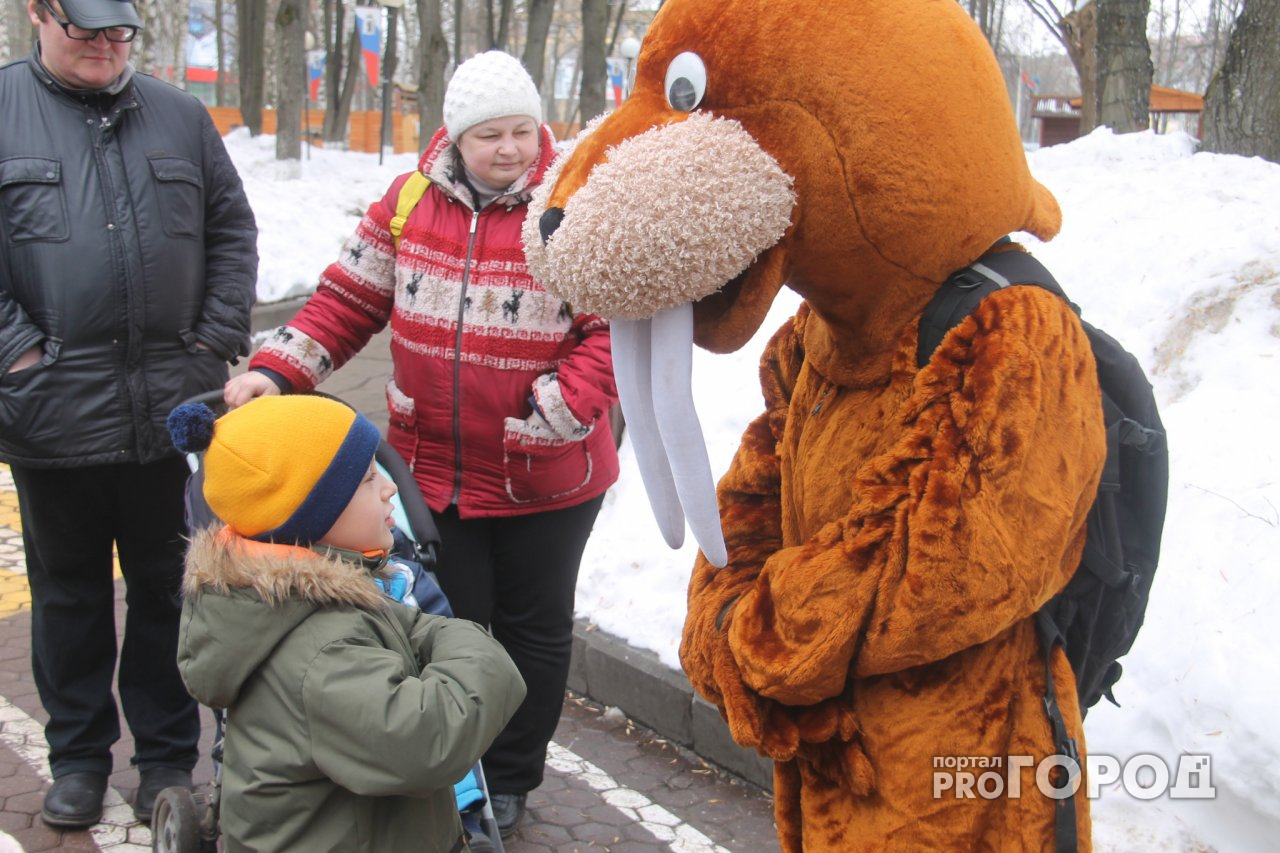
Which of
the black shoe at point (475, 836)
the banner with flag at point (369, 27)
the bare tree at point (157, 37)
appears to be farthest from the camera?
the banner with flag at point (369, 27)

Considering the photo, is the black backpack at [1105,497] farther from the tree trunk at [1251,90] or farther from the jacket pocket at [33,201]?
the tree trunk at [1251,90]

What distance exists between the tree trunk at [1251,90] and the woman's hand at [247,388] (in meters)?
6.09

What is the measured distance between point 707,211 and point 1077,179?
18.8 ft

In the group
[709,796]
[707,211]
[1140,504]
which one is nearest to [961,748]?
[1140,504]

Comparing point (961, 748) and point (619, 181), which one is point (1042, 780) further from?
point (619, 181)

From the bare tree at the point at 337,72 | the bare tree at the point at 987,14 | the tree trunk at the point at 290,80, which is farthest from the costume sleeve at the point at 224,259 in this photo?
the bare tree at the point at 337,72

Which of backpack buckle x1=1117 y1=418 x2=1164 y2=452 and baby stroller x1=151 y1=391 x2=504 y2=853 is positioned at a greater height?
backpack buckle x1=1117 y1=418 x2=1164 y2=452

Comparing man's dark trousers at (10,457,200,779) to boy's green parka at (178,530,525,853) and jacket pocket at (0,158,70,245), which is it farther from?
boy's green parka at (178,530,525,853)

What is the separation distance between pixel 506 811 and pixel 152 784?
1.11 meters

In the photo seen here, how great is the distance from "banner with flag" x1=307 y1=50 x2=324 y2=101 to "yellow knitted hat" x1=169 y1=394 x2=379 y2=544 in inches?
1442

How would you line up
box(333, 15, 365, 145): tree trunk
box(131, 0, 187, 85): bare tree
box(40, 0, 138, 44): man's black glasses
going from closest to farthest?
1. box(40, 0, 138, 44): man's black glasses
2. box(131, 0, 187, 85): bare tree
3. box(333, 15, 365, 145): tree trunk

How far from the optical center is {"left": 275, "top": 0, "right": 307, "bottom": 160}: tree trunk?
18750 millimetres

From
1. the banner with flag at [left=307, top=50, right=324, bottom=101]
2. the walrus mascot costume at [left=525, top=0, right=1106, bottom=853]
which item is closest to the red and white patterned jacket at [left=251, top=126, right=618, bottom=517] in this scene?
the walrus mascot costume at [left=525, top=0, right=1106, bottom=853]

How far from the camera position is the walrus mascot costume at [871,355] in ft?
5.79
